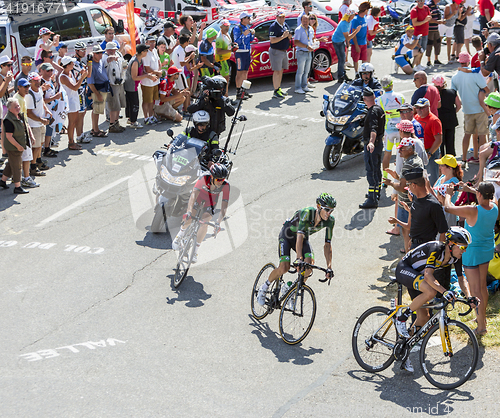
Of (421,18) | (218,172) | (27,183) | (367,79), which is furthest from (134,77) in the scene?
(421,18)

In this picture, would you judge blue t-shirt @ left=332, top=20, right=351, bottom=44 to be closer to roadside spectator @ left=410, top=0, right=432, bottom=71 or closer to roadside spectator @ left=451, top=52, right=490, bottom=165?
roadside spectator @ left=410, top=0, right=432, bottom=71

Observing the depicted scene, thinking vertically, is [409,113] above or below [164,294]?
above

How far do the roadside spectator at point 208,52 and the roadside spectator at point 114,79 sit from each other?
2480mm

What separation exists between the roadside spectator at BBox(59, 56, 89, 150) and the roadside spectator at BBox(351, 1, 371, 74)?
8.24 m

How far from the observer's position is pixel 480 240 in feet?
24.0

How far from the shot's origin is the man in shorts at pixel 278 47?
17431 mm

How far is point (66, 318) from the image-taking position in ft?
26.9

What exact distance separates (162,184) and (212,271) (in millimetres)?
1812

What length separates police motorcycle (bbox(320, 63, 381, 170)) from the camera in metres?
12.7

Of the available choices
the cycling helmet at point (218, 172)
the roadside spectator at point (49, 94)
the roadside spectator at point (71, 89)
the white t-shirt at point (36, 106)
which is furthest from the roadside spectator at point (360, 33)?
the cycling helmet at point (218, 172)

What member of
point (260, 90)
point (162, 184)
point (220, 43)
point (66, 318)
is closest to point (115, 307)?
point (66, 318)

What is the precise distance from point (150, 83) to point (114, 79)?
1.07 metres

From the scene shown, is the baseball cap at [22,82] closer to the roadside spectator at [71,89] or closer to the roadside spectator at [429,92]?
the roadside spectator at [71,89]

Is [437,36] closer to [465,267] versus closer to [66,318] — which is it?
[465,267]
